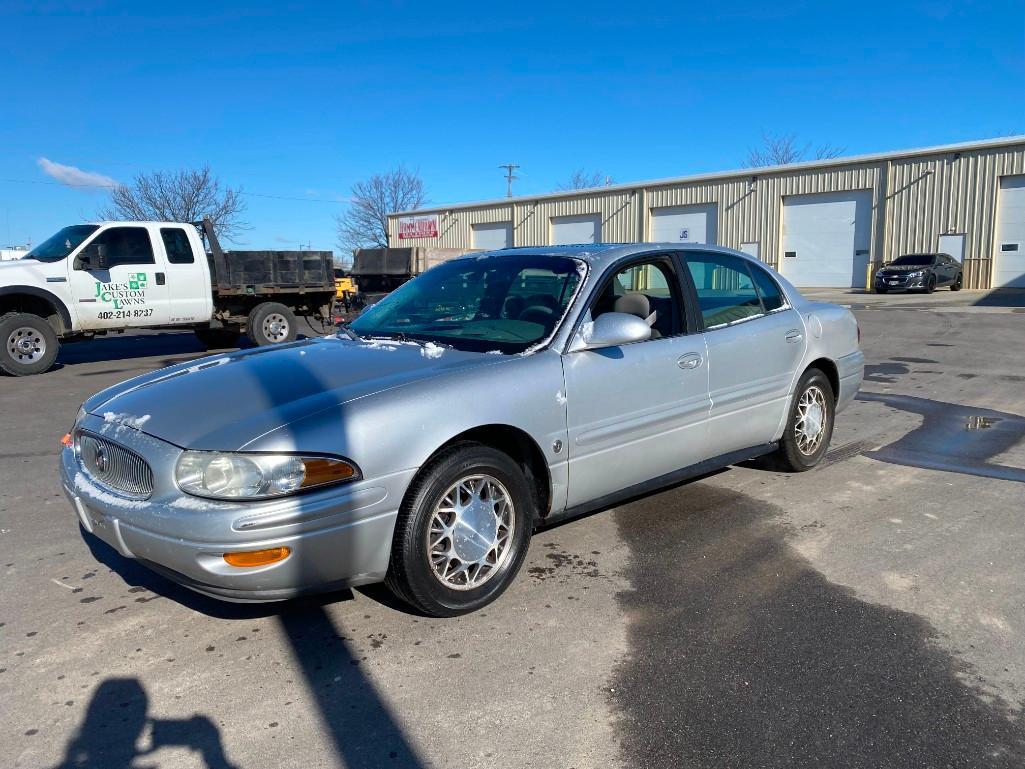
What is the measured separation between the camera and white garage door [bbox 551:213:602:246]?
4219 centimetres

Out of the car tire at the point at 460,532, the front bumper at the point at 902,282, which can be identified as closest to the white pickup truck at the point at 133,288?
the car tire at the point at 460,532

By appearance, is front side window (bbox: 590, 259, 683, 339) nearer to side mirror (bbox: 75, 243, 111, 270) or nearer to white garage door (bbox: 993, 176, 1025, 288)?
side mirror (bbox: 75, 243, 111, 270)

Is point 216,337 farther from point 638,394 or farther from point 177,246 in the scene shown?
point 638,394

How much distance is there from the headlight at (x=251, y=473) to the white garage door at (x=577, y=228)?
3952 centimetres

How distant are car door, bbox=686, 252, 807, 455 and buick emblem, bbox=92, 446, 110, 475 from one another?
122 inches

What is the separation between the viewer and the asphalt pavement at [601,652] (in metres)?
2.57

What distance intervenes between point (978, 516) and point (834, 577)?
1.50 meters

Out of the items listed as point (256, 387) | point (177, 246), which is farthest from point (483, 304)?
point (177, 246)

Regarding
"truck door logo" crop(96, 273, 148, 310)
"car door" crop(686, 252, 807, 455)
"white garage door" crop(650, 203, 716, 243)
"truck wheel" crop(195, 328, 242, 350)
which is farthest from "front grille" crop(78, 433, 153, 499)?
"white garage door" crop(650, 203, 716, 243)

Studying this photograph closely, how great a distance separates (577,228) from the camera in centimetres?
4312

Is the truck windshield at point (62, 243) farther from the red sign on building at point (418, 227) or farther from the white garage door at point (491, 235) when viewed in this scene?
the red sign on building at point (418, 227)

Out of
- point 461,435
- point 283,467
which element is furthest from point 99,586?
point 461,435

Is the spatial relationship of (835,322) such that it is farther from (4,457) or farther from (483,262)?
(4,457)

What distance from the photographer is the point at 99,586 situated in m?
3.82
